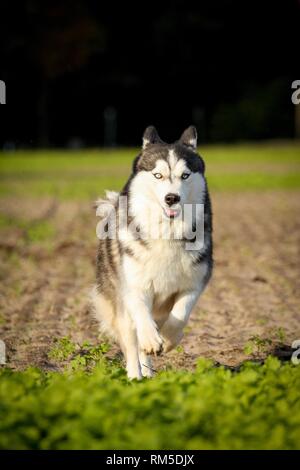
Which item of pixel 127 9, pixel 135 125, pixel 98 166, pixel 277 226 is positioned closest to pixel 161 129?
pixel 135 125

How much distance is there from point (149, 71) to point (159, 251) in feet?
166

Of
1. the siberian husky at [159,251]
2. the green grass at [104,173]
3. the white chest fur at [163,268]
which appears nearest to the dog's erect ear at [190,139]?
the siberian husky at [159,251]

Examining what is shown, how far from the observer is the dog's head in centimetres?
618

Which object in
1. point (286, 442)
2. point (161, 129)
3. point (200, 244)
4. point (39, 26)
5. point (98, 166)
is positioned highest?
point (39, 26)

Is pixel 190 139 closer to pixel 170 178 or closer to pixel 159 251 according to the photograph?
pixel 170 178

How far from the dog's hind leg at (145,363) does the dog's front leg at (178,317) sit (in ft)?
0.91

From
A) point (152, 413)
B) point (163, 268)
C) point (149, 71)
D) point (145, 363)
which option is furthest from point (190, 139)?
point (149, 71)

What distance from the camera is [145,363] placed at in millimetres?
6469

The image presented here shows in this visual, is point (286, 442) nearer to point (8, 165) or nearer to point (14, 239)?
point (14, 239)

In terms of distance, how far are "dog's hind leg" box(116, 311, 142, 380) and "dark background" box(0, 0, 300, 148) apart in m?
45.3

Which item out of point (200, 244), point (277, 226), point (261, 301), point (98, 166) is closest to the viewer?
point (200, 244)

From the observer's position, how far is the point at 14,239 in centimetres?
1398

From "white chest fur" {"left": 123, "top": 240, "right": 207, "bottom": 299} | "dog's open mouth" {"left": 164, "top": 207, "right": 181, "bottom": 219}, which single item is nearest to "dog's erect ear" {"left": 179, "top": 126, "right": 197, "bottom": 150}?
"dog's open mouth" {"left": 164, "top": 207, "right": 181, "bottom": 219}

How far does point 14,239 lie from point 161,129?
131ft
